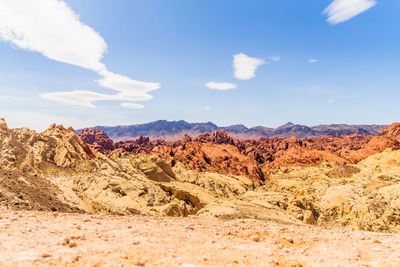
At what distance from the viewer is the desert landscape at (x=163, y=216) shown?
5070 mm

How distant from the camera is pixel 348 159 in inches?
2517

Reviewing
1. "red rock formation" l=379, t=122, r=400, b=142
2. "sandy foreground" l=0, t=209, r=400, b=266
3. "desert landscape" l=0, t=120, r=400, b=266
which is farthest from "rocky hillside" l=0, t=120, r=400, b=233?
"red rock formation" l=379, t=122, r=400, b=142

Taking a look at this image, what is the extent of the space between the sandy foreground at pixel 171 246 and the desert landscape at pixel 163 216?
0.02 m

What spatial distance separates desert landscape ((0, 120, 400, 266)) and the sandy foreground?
2 cm

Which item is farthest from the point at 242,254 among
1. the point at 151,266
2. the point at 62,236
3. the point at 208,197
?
the point at 208,197

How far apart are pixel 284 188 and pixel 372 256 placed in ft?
128

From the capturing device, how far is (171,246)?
5.52 meters

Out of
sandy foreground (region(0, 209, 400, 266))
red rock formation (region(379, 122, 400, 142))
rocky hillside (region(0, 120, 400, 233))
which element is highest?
red rock formation (region(379, 122, 400, 142))

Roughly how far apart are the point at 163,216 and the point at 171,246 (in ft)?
37.7

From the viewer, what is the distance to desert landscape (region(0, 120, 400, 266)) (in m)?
5.07

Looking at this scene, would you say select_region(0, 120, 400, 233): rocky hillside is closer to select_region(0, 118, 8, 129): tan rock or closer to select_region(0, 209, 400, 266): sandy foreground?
select_region(0, 118, 8, 129): tan rock

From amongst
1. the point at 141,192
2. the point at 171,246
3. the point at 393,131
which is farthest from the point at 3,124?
the point at 393,131

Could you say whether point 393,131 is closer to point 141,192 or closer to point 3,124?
point 141,192

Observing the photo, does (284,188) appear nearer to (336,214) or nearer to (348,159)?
(336,214)
